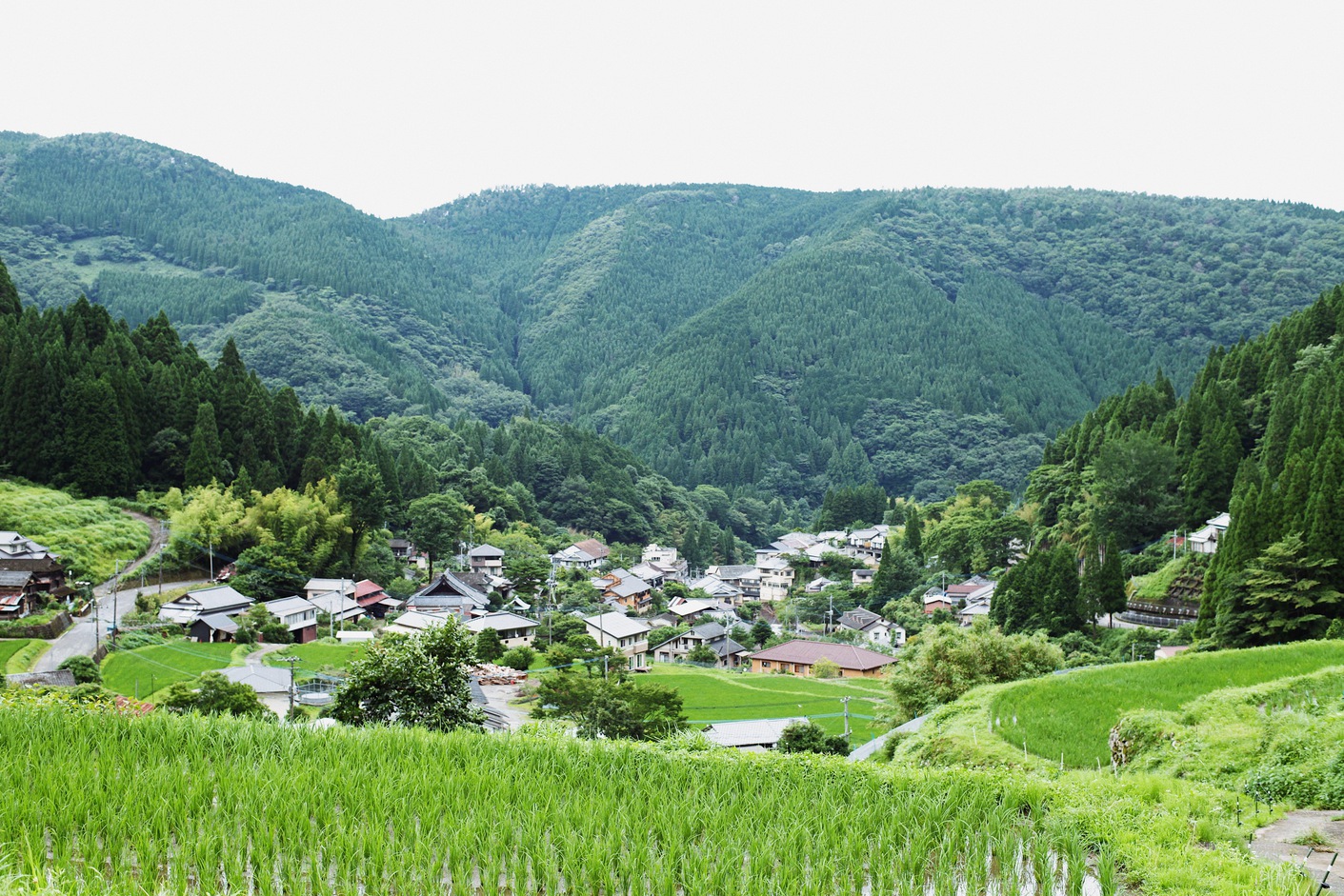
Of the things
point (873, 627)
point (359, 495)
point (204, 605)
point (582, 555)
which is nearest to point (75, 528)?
point (204, 605)

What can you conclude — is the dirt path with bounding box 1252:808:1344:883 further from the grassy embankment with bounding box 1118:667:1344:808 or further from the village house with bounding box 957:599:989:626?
the village house with bounding box 957:599:989:626

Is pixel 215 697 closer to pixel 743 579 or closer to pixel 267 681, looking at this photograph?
pixel 267 681

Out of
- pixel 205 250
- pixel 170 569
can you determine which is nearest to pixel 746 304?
pixel 205 250

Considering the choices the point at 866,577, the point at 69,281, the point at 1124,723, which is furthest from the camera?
the point at 69,281

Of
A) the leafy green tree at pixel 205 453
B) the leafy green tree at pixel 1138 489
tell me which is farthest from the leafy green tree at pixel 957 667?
the leafy green tree at pixel 205 453

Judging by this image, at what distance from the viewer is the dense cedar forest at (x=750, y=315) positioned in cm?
12500

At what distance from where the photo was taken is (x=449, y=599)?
46.2m

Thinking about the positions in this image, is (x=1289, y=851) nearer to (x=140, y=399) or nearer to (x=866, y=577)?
(x=140, y=399)

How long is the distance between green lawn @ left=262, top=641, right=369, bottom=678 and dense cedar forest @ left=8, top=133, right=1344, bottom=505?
7778cm

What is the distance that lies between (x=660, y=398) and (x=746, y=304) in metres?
31.5

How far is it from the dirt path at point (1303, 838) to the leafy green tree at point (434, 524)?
160ft

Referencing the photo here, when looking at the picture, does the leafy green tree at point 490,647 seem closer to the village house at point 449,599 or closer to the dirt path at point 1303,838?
the village house at point 449,599

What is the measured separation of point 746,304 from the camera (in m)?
160

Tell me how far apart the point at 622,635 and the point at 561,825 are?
3952 centimetres
